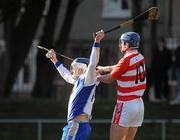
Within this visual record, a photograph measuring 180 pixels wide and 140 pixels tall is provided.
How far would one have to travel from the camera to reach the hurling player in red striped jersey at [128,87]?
1074cm

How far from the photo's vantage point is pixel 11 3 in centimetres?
2161

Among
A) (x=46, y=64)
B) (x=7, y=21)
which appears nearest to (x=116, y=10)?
(x=46, y=64)

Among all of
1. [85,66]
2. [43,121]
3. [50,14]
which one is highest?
[50,14]

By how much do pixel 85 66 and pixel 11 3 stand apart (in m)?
11.3

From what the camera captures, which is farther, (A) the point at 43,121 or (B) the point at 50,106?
(B) the point at 50,106

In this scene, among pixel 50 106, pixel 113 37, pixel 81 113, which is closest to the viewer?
pixel 81 113

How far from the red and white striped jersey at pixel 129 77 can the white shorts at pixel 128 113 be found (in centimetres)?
8

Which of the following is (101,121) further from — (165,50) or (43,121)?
(165,50)

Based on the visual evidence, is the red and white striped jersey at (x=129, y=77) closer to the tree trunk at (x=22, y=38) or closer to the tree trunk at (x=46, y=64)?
the tree trunk at (x=22, y=38)

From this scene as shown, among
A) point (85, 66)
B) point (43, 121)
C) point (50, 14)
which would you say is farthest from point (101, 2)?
point (85, 66)

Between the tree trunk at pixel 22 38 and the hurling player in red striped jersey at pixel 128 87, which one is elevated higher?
the tree trunk at pixel 22 38

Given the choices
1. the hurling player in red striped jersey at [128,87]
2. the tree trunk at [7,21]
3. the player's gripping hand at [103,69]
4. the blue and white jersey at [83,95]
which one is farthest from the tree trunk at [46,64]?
the blue and white jersey at [83,95]

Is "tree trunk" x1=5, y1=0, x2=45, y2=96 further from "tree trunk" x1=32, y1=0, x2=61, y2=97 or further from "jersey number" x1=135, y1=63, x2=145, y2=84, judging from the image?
"jersey number" x1=135, y1=63, x2=145, y2=84

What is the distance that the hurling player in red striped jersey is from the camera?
423 inches
